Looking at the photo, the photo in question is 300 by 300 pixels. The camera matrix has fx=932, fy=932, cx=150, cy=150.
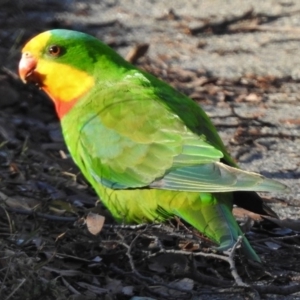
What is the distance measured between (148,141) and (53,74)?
75 centimetres

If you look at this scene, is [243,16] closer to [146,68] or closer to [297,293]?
[146,68]

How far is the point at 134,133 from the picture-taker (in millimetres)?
3998

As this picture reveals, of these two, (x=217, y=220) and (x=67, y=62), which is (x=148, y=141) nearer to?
(x=217, y=220)

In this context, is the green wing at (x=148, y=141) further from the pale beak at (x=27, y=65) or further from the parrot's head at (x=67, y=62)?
the pale beak at (x=27, y=65)

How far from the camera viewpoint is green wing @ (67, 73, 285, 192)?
3.78 m

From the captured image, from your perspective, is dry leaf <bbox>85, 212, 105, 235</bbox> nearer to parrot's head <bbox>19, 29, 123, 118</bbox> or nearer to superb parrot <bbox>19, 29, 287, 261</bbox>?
superb parrot <bbox>19, 29, 287, 261</bbox>

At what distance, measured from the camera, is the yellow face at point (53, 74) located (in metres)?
4.41

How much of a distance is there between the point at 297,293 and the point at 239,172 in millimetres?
533

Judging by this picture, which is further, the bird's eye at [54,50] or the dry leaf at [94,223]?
the bird's eye at [54,50]

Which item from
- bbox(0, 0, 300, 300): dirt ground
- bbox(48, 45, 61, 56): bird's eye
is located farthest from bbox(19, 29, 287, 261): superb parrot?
bbox(0, 0, 300, 300): dirt ground

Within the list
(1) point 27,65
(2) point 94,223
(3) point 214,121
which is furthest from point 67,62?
A: (3) point 214,121

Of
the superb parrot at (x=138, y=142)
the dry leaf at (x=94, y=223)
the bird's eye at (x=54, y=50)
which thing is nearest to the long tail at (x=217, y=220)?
the superb parrot at (x=138, y=142)

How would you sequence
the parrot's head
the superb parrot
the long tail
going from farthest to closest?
the parrot's head
the superb parrot
the long tail

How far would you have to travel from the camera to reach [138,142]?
399 centimetres
